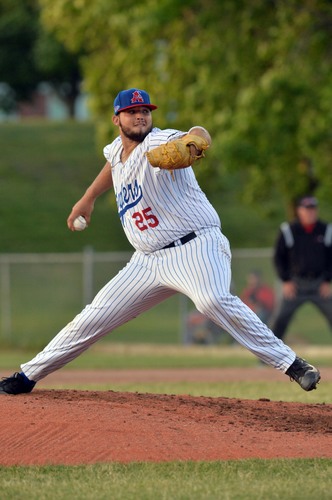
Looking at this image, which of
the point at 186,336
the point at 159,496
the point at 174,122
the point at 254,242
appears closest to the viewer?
the point at 159,496

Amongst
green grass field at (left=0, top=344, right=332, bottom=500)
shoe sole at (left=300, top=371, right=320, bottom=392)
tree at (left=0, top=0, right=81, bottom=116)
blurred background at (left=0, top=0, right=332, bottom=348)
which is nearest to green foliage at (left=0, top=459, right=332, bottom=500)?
green grass field at (left=0, top=344, right=332, bottom=500)

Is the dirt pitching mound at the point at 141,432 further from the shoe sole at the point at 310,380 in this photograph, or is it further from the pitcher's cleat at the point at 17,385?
the shoe sole at the point at 310,380

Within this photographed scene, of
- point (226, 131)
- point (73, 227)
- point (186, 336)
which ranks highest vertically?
point (226, 131)

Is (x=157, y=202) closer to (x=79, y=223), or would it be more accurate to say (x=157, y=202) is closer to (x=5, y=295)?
(x=79, y=223)

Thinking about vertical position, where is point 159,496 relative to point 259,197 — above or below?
below

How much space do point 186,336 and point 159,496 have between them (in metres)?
16.2

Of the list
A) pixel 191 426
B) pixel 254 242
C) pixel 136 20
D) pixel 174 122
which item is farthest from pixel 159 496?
pixel 254 242

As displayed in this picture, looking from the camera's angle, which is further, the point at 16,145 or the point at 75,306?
the point at 16,145

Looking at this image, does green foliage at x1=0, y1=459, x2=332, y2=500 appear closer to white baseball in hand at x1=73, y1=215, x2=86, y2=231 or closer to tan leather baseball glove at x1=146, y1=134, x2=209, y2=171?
tan leather baseball glove at x1=146, y1=134, x2=209, y2=171

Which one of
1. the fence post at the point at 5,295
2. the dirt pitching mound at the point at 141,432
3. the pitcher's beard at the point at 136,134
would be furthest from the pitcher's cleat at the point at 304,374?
the fence post at the point at 5,295

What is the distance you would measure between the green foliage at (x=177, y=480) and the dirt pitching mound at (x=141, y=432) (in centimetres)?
15

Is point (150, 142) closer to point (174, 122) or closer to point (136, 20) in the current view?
point (136, 20)

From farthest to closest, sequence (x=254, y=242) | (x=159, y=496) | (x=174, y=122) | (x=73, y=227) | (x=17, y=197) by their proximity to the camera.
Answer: (x=17, y=197) < (x=254, y=242) < (x=174, y=122) < (x=73, y=227) < (x=159, y=496)

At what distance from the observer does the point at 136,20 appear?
21438 millimetres
